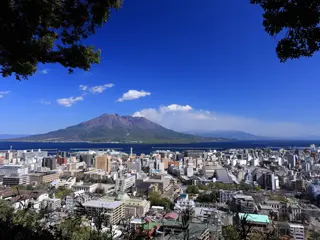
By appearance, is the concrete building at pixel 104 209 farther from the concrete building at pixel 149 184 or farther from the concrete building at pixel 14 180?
the concrete building at pixel 14 180

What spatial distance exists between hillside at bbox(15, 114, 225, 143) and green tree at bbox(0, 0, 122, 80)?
69.0 meters

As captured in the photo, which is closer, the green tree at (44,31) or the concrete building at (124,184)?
the green tree at (44,31)

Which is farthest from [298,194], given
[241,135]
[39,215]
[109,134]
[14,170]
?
[241,135]

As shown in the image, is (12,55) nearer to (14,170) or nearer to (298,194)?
(298,194)

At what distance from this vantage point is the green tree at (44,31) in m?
1.49

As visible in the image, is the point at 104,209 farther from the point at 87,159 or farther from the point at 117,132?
the point at 117,132

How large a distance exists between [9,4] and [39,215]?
1807mm

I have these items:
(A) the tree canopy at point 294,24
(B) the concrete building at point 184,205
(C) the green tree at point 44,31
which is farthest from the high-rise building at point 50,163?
(A) the tree canopy at point 294,24

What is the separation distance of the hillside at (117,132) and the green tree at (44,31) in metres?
69.0

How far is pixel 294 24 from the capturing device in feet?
4.19

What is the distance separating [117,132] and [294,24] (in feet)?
287

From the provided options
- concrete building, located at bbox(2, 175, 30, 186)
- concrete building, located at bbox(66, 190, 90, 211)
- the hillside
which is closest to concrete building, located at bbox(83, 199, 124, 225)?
concrete building, located at bbox(66, 190, 90, 211)

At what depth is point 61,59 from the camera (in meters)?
1.86

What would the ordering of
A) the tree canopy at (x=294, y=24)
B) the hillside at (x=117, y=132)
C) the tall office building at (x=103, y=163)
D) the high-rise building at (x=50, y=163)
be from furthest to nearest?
the hillside at (x=117, y=132) → the tall office building at (x=103, y=163) → the high-rise building at (x=50, y=163) → the tree canopy at (x=294, y=24)
